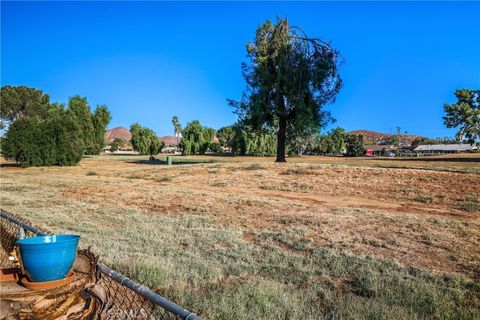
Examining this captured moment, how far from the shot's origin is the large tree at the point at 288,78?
1159 inches

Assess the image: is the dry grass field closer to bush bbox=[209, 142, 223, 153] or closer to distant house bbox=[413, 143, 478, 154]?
bush bbox=[209, 142, 223, 153]

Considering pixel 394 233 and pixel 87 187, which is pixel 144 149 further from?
pixel 394 233

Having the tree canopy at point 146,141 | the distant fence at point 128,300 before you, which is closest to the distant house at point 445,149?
the tree canopy at point 146,141

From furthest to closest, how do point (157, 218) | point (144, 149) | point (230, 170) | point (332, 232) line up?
point (144, 149), point (230, 170), point (157, 218), point (332, 232)

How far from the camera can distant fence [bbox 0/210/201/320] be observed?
9.29 feet

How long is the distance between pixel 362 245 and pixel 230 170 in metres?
17.2

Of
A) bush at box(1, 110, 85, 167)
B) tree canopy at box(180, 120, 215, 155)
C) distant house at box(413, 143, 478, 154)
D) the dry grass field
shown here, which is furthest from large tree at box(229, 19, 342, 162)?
distant house at box(413, 143, 478, 154)

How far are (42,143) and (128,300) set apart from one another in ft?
126

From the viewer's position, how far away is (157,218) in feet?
37.7

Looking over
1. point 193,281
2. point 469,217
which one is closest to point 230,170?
point 469,217

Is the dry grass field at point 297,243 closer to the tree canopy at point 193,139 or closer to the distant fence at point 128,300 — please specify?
the distant fence at point 128,300

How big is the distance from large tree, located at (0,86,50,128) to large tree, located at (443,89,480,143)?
80.0 meters

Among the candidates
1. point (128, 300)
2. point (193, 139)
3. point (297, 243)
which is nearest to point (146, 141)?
point (193, 139)

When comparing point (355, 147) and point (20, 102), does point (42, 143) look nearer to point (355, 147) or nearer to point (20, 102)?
point (20, 102)
